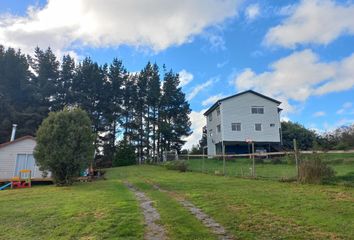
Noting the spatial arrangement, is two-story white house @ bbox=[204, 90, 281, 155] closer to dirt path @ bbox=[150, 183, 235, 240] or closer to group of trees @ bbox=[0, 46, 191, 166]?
group of trees @ bbox=[0, 46, 191, 166]

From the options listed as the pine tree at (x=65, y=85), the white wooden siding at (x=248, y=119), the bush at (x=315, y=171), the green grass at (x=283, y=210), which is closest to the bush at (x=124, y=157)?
the pine tree at (x=65, y=85)

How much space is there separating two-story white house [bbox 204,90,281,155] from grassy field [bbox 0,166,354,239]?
2897cm

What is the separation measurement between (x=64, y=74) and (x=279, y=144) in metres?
32.8

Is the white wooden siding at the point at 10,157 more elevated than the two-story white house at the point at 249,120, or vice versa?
the two-story white house at the point at 249,120

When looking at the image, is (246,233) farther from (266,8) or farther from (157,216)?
(266,8)

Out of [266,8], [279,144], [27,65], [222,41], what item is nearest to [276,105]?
[279,144]

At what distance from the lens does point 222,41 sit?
2194 centimetres

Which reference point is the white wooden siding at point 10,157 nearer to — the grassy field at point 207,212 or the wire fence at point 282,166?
the wire fence at point 282,166

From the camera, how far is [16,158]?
24953 millimetres

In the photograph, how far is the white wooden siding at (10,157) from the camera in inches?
971

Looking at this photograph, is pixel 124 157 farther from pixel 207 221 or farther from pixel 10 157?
pixel 207 221

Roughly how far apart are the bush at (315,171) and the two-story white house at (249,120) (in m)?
27.4

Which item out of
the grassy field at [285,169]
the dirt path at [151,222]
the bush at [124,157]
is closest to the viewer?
the dirt path at [151,222]

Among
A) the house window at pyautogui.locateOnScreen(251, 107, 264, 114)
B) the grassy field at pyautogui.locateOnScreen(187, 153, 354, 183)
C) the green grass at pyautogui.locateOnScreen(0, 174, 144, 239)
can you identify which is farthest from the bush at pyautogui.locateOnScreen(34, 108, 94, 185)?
the house window at pyautogui.locateOnScreen(251, 107, 264, 114)
